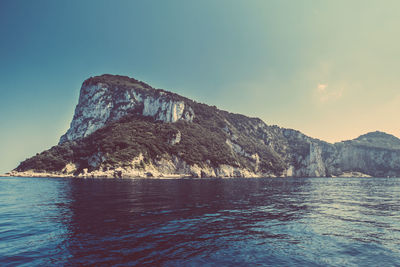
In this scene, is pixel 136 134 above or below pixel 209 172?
above

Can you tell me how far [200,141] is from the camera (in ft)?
604

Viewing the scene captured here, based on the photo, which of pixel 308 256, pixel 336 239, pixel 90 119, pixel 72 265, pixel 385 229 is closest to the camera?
pixel 72 265

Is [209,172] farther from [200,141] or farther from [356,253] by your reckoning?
[356,253]

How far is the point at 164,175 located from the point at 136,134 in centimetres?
4630

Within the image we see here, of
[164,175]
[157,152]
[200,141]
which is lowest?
[164,175]

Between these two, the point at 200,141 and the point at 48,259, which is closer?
the point at 48,259

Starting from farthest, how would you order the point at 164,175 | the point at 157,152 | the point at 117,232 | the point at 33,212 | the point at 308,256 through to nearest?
the point at 157,152 → the point at 164,175 → the point at 33,212 → the point at 117,232 → the point at 308,256

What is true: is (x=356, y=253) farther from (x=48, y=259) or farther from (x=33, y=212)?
(x=33, y=212)

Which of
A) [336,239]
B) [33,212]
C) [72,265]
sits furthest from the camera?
[33,212]

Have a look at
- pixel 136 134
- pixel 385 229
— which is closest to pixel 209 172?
pixel 136 134

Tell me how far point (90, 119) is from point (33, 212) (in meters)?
198

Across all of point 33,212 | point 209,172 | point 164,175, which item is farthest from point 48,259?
point 209,172

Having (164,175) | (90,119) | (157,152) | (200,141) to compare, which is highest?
(90,119)

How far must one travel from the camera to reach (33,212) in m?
21.5
